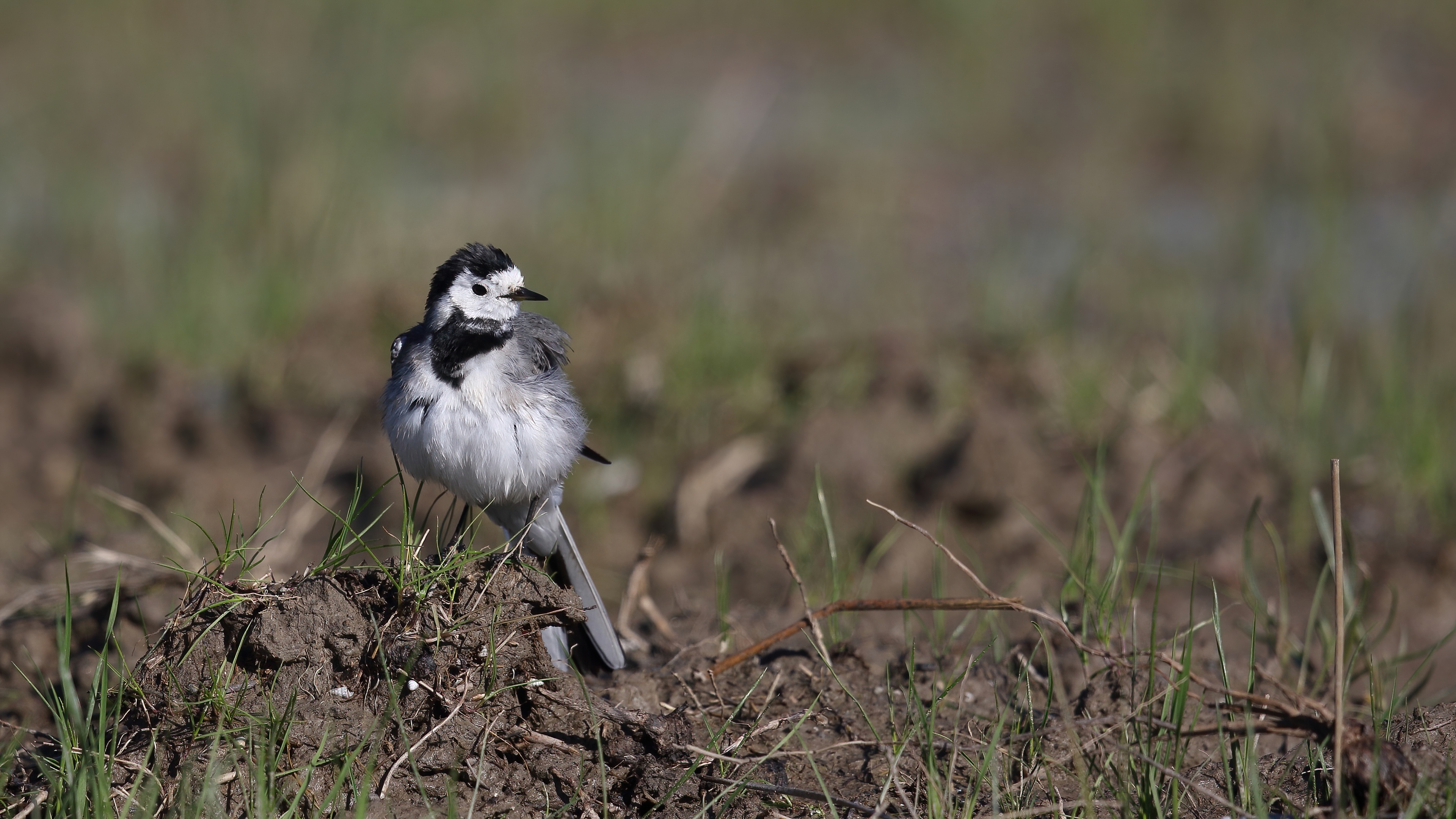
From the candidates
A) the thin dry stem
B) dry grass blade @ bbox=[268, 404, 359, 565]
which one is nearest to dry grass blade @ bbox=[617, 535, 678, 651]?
dry grass blade @ bbox=[268, 404, 359, 565]

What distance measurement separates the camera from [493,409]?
376 centimetres

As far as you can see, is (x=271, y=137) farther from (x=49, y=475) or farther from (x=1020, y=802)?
(x=1020, y=802)

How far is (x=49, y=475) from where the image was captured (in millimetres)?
6434

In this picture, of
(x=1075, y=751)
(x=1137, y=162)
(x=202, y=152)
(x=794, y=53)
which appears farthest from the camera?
(x=794, y=53)

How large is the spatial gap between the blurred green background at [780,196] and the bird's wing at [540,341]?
243 cm

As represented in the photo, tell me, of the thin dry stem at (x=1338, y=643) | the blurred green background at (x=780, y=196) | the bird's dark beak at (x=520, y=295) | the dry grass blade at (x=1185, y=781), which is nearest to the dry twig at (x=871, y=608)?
the dry grass blade at (x=1185, y=781)

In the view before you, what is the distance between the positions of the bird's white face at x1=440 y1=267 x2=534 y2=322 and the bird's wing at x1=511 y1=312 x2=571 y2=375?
6cm

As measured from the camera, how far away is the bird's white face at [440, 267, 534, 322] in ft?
12.9

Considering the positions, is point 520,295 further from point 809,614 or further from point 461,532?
point 809,614

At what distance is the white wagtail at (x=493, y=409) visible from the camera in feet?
12.2

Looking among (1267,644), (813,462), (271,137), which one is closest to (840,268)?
(813,462)

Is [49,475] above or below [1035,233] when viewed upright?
below

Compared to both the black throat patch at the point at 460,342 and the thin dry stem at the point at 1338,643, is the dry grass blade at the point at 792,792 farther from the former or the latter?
the black throat patch at the point at 460,342

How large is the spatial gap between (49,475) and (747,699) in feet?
14.9
